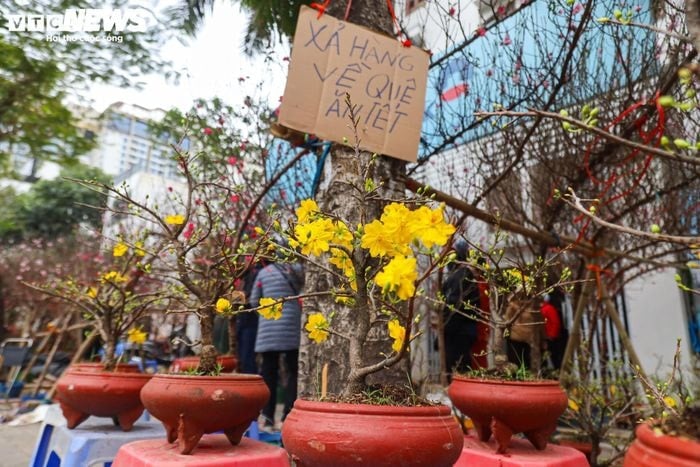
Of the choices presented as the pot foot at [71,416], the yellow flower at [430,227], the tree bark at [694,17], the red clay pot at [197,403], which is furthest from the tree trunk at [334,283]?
the tree bark at [694,17]

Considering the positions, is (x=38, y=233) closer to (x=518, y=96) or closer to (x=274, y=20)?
(x=274, y=20)

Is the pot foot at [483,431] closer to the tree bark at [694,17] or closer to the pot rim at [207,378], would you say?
the pot rim at [207,378]

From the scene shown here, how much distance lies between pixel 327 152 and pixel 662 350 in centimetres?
518

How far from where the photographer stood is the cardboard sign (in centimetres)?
183

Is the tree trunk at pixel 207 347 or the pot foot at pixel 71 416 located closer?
the tree trunk at pixel 207 347

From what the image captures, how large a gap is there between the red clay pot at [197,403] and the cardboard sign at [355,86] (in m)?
0.99

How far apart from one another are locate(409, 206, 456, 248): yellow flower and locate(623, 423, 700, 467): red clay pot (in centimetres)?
53

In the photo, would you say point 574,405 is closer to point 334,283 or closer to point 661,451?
point 334,283

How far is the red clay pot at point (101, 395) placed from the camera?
201 centimetres

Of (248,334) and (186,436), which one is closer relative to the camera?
(186,436)

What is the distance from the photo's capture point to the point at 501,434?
1.52 m

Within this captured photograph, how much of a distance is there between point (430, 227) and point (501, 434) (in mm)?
869

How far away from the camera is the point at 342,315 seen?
6.53 feet

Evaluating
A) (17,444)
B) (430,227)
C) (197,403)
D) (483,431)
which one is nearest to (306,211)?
(430,227)
